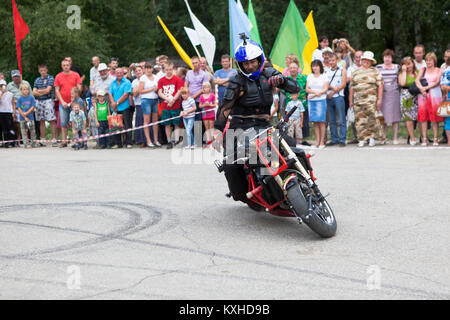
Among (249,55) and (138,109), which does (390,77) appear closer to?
(138,109)

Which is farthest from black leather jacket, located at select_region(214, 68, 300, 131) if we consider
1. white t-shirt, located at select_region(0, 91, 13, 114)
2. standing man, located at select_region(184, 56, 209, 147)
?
white t-shirt, located at select_region(0, 91, 13, 114)

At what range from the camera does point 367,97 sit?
1456 cm

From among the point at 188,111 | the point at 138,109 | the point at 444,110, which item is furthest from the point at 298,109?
the point at 138,109

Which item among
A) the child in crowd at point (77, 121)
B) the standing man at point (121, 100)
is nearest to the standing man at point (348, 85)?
the standing man at point (121, 100)

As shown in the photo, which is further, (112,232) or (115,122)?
(115,122)

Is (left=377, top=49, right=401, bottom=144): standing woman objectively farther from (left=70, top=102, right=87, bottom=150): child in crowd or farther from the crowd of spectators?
(left=70, top=102, right=87, bottom=150): child in crowd

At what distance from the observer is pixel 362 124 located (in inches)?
582

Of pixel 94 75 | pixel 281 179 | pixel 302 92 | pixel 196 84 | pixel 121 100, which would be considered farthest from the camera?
pixel 94 75

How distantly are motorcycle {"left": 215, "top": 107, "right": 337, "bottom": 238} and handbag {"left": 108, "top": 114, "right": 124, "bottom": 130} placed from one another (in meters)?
9.86

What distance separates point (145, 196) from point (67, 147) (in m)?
8.94

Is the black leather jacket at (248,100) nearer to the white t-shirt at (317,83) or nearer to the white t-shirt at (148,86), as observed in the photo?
the white t-shirt at (317,83)

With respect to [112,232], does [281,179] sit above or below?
above

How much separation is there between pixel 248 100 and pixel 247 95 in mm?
54
